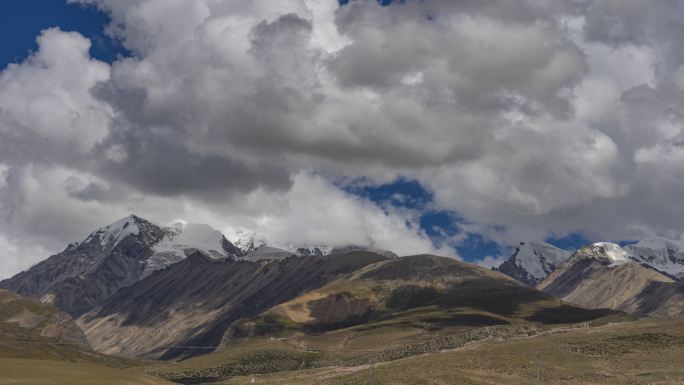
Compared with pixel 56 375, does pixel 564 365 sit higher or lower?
lower

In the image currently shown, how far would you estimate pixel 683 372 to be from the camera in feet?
486

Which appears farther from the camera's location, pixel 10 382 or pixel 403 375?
pixel 403 375

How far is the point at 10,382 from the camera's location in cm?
12388

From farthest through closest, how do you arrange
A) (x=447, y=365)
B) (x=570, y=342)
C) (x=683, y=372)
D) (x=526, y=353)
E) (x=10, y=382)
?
1. (x=570, y=342)
2. (x=526, y=353)
3. (x=447, y=365)
4. (x=683, y=372)
5. (x=10, y=382)

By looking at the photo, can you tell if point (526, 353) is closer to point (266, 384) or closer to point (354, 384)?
point (354, 384)

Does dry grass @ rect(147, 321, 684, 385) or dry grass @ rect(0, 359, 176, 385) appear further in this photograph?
dry grass @ rect(147, 321, 684, 385)

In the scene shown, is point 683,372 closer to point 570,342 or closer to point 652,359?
point 652,359

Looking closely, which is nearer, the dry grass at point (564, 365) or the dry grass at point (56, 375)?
the dry grass at point (56, 375)

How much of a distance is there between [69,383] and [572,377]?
88304 millimetres

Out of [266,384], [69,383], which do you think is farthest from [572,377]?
[69,383]

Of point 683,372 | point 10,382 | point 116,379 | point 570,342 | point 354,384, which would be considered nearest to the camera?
point 10,382

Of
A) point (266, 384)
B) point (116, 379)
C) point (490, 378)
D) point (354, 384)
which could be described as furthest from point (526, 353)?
point (116, 379)

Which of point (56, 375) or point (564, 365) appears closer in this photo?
point (56, 375)

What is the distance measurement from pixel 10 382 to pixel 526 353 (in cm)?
10862
